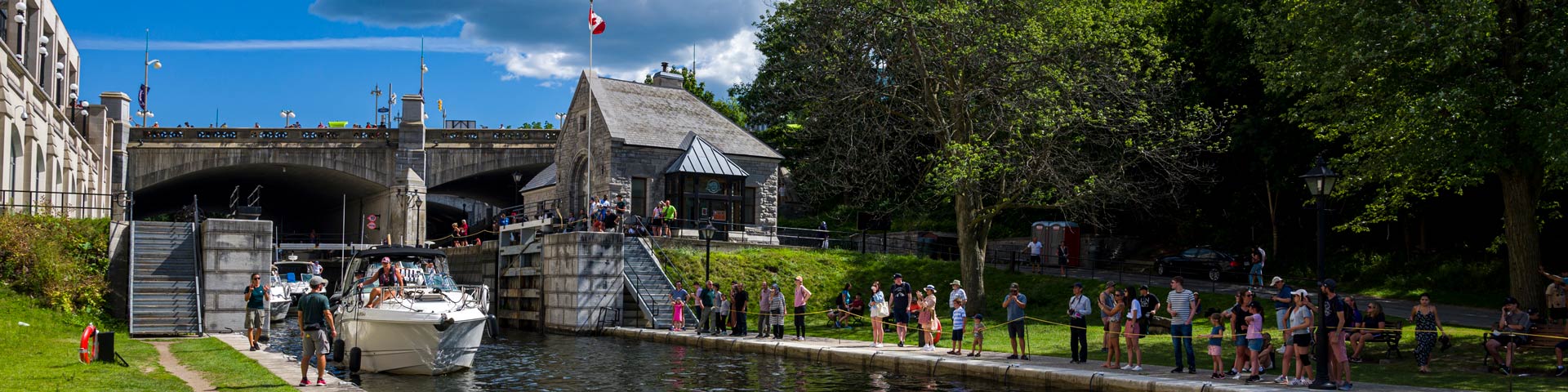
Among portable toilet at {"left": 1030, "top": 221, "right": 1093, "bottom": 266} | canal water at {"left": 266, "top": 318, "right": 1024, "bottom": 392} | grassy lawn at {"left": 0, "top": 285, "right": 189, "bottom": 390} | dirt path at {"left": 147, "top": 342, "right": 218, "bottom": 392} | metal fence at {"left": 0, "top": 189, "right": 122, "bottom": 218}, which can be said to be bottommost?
canal water at {"left": 266, "top": 318, "right": 1024, "bottom": 392}

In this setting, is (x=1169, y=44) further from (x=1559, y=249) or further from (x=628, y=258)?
(x=628, y=258)

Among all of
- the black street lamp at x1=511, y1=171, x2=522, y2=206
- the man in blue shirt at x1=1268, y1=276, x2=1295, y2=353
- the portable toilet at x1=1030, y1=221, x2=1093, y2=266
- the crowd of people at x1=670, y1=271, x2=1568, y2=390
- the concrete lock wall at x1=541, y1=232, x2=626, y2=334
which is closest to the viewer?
the crowd of people at x1=670, y1=271, x2=1568, y2=390

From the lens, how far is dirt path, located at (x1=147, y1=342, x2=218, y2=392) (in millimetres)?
14634

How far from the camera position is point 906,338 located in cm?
2611

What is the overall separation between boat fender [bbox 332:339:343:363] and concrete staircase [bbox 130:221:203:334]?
493cm

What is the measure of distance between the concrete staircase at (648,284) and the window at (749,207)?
719cm

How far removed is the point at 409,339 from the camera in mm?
18938

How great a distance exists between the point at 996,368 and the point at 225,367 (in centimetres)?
1188

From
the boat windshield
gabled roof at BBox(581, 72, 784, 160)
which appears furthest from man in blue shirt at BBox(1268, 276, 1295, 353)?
gabled roof at BBox(581, 72, 784, 160)

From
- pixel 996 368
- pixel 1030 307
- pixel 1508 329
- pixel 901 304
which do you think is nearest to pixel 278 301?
pixel 901 304

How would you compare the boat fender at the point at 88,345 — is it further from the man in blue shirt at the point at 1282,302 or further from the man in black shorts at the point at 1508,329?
the man in black shorts at the point at 1508,329

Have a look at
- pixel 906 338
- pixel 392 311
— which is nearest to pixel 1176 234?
Answer: pixel 906 338

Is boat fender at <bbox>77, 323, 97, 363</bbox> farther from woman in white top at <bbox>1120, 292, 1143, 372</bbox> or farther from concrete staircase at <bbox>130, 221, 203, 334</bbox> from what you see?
woman in white top at <bbox>1120, 292, 1143, 372</bbox>

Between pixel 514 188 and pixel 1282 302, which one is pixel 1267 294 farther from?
pixel 514 188
